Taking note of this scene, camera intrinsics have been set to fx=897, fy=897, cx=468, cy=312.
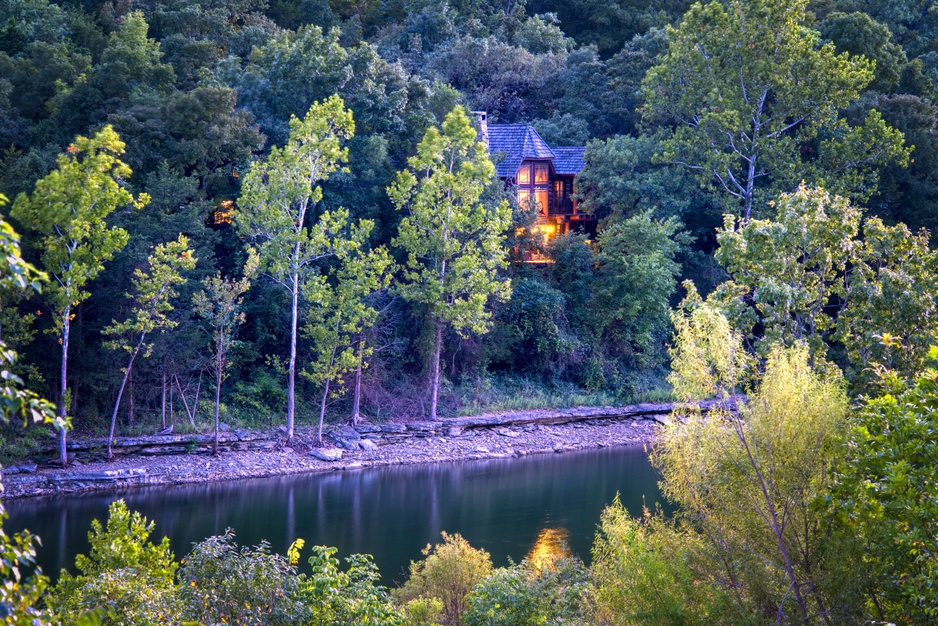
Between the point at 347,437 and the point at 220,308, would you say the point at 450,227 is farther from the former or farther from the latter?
the point at 220,308

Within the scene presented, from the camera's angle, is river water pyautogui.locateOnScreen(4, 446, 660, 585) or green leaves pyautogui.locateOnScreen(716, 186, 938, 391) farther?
river water pyautogui.locateOnScreen(4, 446, 660, 585)

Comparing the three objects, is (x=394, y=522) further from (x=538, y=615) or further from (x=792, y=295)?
(x=792, y=295)

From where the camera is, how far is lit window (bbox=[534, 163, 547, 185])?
40.6 m

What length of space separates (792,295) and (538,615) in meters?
6.00

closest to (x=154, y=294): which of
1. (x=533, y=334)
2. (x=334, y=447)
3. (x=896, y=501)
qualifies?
(x=334, y=447)

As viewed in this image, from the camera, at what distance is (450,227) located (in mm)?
30500

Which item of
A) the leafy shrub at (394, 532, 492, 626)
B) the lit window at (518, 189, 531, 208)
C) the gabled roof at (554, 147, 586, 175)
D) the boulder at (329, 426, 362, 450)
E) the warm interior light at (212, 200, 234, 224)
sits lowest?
the boulder at (329, 426, 362, 450)

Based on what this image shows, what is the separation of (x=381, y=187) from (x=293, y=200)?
213 inches

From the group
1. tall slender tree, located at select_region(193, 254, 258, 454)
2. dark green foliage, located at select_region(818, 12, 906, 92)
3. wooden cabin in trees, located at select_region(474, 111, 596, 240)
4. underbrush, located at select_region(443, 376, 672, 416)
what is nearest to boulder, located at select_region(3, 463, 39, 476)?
tall slender tree, located at select_region(193, 254, 258, 454)

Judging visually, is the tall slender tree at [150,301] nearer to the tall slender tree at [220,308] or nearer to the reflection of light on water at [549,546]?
the tall slender tree at [220,308]

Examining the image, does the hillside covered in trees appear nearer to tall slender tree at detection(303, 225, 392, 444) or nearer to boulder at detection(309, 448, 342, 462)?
tall slender tree at detection(303, 225, 392, 444)

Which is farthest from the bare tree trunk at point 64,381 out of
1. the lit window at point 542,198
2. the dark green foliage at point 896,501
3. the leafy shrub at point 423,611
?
the lit window at point 542,198

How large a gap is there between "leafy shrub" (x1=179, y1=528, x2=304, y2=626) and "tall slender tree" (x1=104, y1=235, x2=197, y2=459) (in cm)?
1578

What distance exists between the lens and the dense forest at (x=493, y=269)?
34.1 feet
